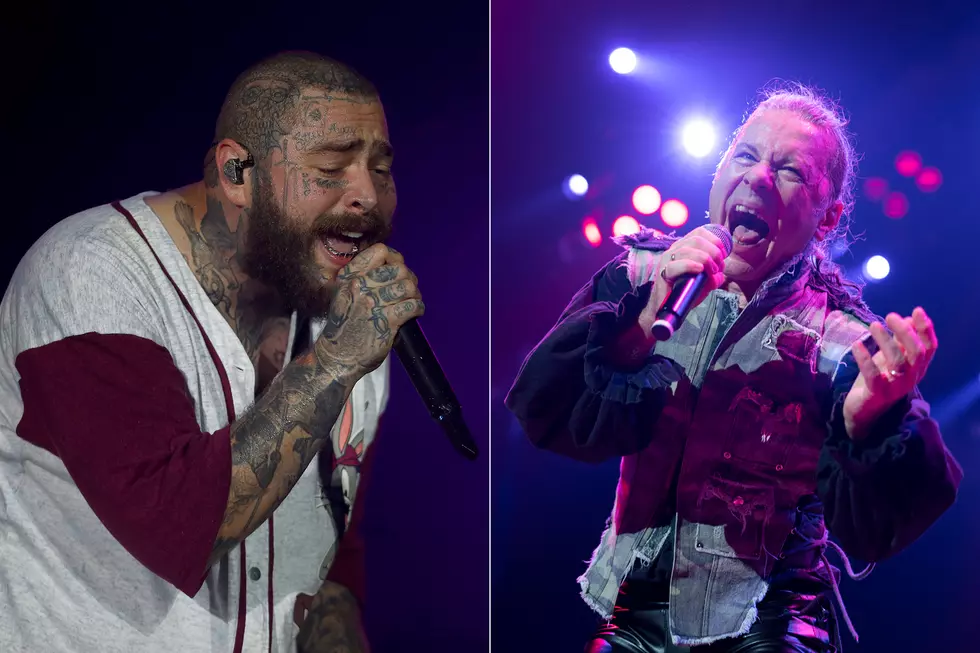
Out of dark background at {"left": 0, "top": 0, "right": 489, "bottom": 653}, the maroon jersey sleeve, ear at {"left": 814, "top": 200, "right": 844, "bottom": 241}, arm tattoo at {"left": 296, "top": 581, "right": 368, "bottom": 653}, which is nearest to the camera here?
the maroon jersey sleeve

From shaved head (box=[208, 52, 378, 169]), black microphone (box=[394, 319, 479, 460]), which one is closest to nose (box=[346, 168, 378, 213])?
shaved head (box=[208, 52, 378, 169])

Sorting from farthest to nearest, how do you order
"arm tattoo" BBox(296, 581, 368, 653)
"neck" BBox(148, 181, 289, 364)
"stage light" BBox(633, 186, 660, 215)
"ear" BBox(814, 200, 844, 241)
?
"stage light" BBox(633, 186, 660, 215) → "ear" BBox(814, 200, 844, 241) → "arm tattoo" BBox(296, 581, 368, 653) → "neck" BBox(148, 181, 289, 364)

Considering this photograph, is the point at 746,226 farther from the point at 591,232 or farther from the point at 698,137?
the point at 591,232

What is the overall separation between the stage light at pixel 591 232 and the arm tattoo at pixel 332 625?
875mm

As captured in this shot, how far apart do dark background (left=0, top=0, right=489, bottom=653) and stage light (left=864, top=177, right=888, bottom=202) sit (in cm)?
84

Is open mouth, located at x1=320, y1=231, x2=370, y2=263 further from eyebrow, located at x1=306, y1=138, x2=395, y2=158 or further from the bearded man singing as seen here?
eyebrow, located at x1=306, y1=138, x2=395, y2=158

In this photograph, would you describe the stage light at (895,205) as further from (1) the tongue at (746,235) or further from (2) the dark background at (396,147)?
(2) the dark background at (396,147)

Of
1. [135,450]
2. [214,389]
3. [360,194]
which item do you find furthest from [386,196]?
[135,450]

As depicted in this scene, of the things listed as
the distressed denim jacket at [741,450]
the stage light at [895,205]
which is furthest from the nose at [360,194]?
the stage light at [895,205]

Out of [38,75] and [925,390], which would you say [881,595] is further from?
[38,75]

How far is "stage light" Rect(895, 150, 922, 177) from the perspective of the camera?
6.21 ft

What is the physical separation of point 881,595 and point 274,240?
1.34m

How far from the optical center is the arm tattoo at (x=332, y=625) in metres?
1.81

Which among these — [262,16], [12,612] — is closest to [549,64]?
[262,16]
